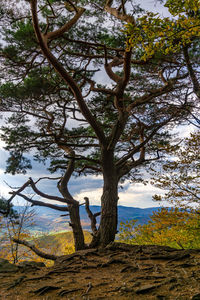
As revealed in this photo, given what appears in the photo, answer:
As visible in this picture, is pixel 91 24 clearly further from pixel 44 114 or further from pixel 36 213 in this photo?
pixel 36 213

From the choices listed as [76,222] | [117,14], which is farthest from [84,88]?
[76,222]

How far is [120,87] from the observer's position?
6027 mm

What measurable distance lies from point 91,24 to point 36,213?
846cm

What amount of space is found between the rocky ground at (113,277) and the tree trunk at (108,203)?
25.1 inches

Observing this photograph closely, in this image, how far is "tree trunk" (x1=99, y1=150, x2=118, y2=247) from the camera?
18.6ft

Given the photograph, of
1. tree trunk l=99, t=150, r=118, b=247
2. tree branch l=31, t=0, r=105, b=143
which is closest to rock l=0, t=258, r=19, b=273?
tree trunk l=99, t=150, r=118, b=247

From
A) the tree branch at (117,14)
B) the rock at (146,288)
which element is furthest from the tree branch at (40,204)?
the tree branch at (117,14)

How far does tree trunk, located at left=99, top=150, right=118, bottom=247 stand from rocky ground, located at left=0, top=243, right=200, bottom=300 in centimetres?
64

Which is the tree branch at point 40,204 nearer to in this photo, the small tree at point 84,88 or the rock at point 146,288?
the small tree at point 84,88

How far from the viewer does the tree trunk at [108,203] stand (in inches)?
223

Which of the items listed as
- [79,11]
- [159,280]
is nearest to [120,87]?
[79,11]

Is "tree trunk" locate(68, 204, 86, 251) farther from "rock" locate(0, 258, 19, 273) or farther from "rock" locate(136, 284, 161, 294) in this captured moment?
"rock" locate(136, 284, 161, 294)

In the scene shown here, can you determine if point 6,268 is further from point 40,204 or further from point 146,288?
point 146,288

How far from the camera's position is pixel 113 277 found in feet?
10.8
